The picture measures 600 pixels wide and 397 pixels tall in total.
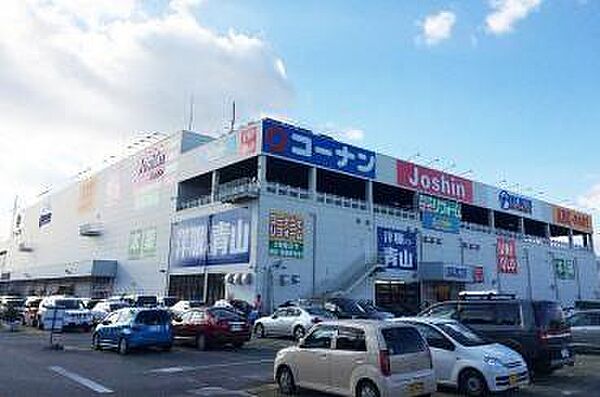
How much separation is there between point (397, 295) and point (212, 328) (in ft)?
101

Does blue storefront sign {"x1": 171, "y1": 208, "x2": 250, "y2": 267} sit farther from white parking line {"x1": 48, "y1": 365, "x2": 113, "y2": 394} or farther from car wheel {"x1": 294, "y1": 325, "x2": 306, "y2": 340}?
white parking line {"x1": 48, "y1": 365, "x2": 113, "y2": 394}

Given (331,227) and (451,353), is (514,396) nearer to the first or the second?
(451,353)

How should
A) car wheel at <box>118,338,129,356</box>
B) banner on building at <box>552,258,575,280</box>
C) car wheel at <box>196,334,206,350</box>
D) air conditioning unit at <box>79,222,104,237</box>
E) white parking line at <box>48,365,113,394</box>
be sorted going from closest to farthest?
1. white parking line at <box>48,365,113,394</box>
2. car wheel at <box>118,338,129,356</box>
3. car wheel at <box>196,334,206,350</box>
4. air conditioning unit at <box>79,222,104,237</box>
5. banner on building at <box>552,258,575,280</box>

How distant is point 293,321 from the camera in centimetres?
2580

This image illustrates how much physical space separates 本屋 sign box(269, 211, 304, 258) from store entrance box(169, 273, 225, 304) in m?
5.08

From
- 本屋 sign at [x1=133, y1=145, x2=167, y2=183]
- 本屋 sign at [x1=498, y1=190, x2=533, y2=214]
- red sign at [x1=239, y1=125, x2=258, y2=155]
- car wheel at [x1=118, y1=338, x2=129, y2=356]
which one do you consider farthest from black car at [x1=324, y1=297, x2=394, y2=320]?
本屋 sign at [x1=498, y1=190, x2=533, y2=214]

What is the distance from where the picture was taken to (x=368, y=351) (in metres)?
10.1

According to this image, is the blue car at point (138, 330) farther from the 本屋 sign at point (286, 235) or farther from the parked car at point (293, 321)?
the 本屋 sign at point (286, 235)

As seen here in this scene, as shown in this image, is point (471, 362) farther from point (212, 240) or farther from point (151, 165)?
point (151, 165)

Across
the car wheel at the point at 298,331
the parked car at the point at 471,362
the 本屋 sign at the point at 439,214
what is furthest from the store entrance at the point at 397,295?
the parked car at the point at 471,362

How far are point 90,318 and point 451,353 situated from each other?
76.0 ft

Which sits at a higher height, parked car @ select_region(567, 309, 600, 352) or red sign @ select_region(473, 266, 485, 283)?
red sign @ select_region(473, 266, 485, 283)

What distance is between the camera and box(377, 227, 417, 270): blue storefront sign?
157 ft

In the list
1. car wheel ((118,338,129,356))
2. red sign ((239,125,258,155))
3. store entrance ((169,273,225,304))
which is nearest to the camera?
car wheel ((118,338,129,356))
